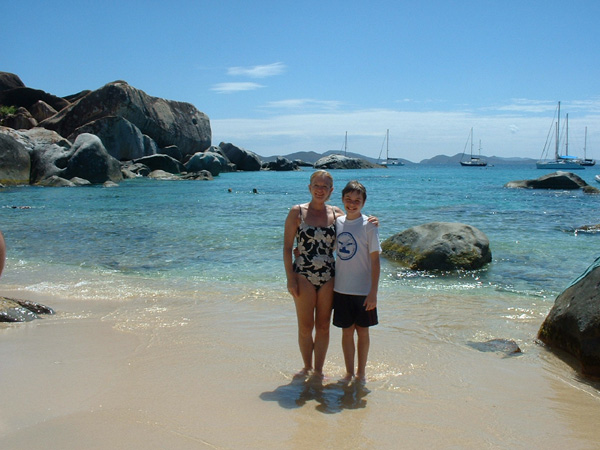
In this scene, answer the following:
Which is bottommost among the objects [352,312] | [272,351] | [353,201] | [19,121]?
[272,351]

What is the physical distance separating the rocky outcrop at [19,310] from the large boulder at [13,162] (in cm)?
2743

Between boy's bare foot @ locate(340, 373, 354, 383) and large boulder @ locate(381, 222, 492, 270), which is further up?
large boulder @ locate(381, 222, 492, 270)

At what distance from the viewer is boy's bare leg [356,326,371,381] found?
452cm

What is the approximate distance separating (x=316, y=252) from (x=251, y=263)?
6022 mm

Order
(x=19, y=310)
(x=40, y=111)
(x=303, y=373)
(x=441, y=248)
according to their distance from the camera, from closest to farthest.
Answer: (x=303, y=373), (x=19, y=310), (x=441, y=248), (x=40, y=111)

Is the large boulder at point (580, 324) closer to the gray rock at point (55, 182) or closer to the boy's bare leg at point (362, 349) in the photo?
the boy's bare leg at point (362, 349)

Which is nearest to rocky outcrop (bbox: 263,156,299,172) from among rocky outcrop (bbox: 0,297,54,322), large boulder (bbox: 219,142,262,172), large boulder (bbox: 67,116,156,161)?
large boulder (bbox: 219,142,262,172)

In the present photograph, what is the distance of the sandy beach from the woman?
0.64m

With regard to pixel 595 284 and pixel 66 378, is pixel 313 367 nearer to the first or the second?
pixel 66 378

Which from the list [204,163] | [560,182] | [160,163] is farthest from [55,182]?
[560,182]

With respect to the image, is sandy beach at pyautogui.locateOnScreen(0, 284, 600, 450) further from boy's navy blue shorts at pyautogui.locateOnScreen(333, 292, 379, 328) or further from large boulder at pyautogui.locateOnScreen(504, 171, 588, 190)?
large boulder at pyautogui.locateOnScreen(504, 171, 588, 190)

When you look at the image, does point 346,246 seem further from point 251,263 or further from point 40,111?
point 40,111

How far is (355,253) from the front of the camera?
172 inches

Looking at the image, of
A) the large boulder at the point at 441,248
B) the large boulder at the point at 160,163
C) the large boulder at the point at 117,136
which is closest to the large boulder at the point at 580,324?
the large boulder at the point at 441,248
